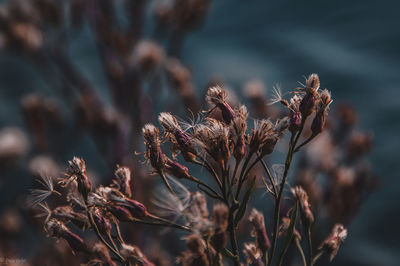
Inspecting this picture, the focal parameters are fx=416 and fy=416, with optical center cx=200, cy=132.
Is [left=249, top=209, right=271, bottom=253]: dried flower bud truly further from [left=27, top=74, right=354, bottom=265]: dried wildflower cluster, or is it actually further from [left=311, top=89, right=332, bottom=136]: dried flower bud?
[left=311, top=89, right=332, bottom=136]: dried flower bud

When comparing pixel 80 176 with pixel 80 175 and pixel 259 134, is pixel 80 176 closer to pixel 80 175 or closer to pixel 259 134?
pixel 80 175

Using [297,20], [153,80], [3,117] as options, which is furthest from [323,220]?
[3,117]

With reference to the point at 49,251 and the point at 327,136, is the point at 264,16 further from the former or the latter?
the point at 49,251

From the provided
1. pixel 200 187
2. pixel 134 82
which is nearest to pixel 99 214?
pixel 200 187

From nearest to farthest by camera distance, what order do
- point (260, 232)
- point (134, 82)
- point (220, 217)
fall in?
point (220, 217)
point (260, 232)
point (134, 82)

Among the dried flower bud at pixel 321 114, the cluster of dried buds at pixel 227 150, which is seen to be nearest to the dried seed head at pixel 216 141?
the cluster of dried buds at pixel 227 150

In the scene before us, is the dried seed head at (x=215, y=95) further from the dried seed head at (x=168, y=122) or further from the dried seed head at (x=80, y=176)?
the dried seed head at (x=80, y=176)
